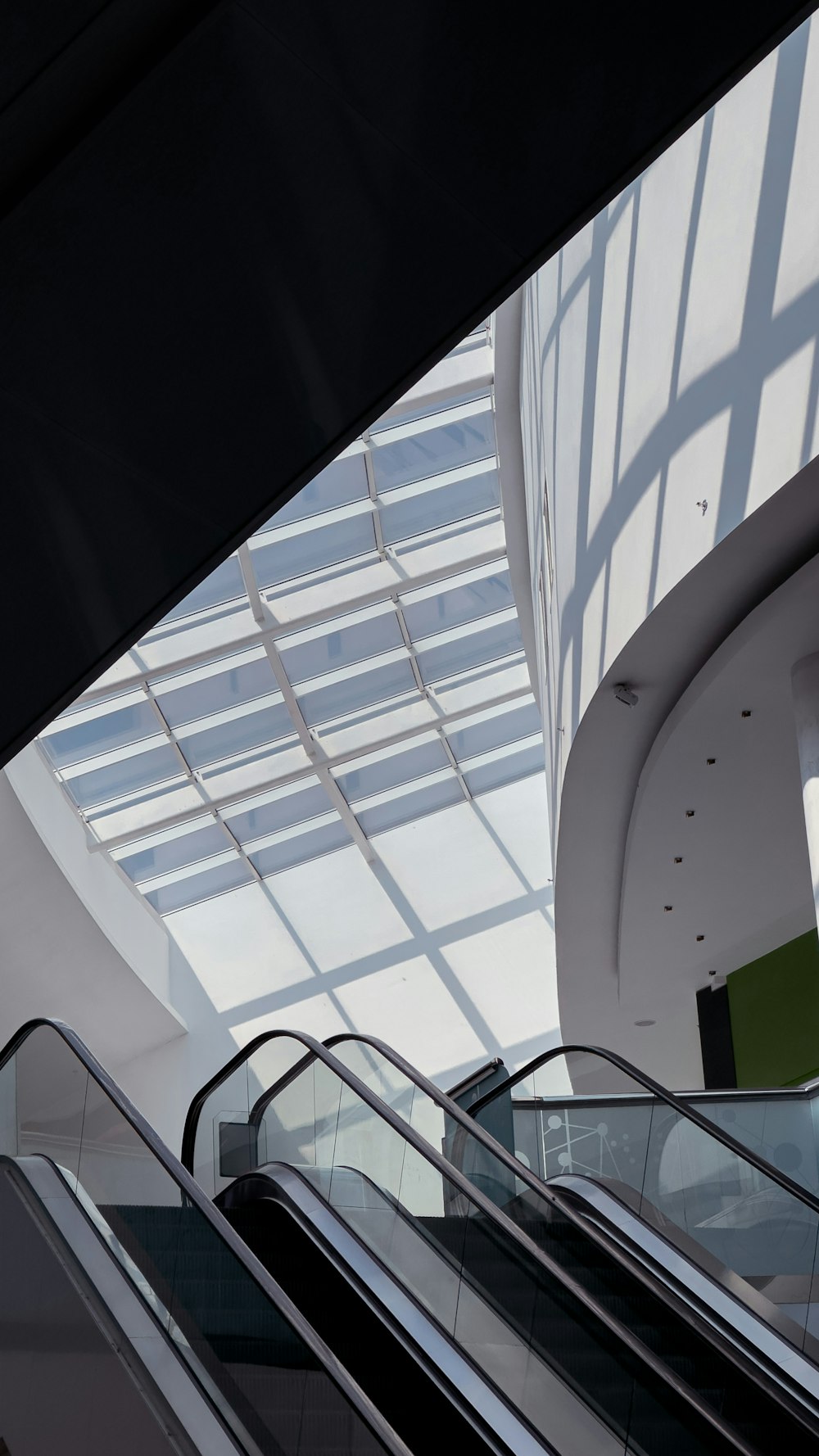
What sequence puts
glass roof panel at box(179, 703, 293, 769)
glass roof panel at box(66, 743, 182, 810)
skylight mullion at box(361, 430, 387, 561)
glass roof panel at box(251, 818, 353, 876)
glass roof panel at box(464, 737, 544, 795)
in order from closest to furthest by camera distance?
1. skylight mullion at box(361, 430, 387, 561)
2. glass roof panel at box(66, 743, 182, 810)
3. glass roof panel at box(179, 703, 293, 769)
4. glass roof panel at box(251, 818, 353, 876)
5. glass roof panel at box(464, 737, 544, 795)

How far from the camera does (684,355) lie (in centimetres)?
784

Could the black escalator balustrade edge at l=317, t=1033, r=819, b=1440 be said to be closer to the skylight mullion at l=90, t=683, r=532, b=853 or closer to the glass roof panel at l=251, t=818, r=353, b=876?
the skylight mullion at l=90, t=683, r=532, b=853

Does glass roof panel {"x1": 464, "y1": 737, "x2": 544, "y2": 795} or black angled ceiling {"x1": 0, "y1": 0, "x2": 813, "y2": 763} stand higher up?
glass roof panel {"x1": 464, "y1": 737, "x2": 544, "y2": 795}

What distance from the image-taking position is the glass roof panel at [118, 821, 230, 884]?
2562cm

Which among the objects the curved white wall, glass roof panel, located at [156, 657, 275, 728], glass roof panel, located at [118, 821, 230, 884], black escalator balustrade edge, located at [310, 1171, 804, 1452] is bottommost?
black escalator balustrade edge, located at [310, 1171, 804, 1452]

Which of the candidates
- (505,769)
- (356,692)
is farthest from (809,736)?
(505,769)

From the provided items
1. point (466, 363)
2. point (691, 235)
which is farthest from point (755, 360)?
point (466, 363)

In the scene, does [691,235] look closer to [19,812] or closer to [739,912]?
[739,912]

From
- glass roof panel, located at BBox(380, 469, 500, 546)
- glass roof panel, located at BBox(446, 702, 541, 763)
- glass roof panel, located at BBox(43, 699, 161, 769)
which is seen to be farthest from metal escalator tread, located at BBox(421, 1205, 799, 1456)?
glass roof panel, located at BBox(446, 702, 541, 763)

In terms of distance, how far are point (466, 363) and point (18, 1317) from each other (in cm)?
1588

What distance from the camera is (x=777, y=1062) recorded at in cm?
1540

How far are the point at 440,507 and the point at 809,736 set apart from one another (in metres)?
13.9

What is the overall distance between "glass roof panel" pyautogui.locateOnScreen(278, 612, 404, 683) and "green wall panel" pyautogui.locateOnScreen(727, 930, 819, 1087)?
9617 millimetres

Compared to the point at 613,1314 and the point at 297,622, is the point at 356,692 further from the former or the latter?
the point at 613,1314
